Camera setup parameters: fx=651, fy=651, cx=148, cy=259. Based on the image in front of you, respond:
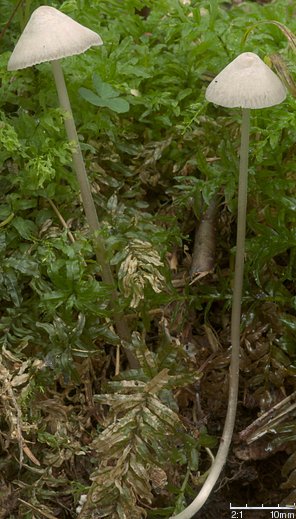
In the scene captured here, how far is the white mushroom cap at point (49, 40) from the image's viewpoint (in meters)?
1.34

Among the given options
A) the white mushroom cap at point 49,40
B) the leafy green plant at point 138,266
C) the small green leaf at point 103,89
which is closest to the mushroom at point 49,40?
the white mushroom cap at point 49,40

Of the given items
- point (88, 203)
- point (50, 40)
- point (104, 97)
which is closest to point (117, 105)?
point (104, 97)

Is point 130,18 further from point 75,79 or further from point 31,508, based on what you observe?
point 31,508

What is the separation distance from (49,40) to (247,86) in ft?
1.41

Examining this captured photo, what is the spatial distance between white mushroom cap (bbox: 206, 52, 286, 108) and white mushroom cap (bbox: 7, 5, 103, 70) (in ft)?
0.98

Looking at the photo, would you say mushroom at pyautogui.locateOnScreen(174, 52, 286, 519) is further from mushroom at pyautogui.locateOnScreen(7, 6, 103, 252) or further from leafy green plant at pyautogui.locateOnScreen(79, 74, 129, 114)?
leafy green plant at pyautogui.locateOnScreen(79, 74, 129, 114)

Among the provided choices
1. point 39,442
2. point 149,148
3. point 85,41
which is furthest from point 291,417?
point 85,41

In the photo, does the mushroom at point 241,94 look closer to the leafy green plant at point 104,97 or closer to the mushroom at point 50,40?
the mushroom at point 50,40

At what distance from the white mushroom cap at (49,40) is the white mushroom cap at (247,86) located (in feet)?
0.98

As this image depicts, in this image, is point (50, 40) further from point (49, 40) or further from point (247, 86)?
point (247, 86)

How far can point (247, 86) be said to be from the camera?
1406 millimetres

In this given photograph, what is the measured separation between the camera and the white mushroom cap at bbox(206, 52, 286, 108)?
141 cm

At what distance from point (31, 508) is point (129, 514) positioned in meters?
0.27

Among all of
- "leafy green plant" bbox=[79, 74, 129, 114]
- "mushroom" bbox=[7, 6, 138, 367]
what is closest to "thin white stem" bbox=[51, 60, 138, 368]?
"mushroom" bbox=[7, 6, 138, 367]
